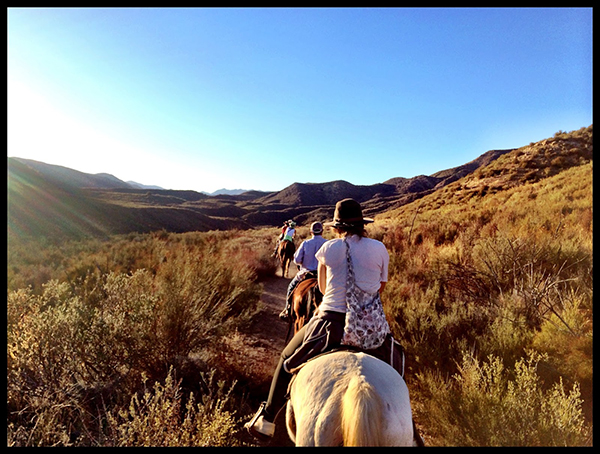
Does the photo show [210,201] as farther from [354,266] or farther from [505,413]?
[505,413]

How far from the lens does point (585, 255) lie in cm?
472

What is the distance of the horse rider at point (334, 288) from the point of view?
7.36ft

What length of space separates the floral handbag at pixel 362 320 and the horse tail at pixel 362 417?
58 cm

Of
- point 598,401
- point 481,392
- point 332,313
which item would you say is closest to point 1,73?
point 332,313

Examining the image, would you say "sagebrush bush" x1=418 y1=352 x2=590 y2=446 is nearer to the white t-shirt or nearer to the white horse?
the white horse

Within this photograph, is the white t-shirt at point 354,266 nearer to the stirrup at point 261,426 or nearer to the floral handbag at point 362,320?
the floral handbag at point 362,320

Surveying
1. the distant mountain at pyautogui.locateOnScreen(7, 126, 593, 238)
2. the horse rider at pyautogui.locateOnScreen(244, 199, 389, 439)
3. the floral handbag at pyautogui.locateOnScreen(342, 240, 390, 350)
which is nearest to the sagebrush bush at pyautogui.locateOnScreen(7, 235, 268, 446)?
the horse rider at pyautogui.locateOnScreen(244, 199, 389, 439)

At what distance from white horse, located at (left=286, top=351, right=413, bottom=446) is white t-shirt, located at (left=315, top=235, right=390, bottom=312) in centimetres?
56

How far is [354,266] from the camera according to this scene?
2287mm

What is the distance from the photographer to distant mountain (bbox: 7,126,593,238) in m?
23.6

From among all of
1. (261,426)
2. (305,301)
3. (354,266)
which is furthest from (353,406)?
(305,301)

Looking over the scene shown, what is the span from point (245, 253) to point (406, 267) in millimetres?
6719

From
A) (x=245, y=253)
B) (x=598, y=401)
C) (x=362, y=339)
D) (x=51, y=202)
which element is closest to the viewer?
(x=362, y=339)

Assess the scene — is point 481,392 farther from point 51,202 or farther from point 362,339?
point 51,202
